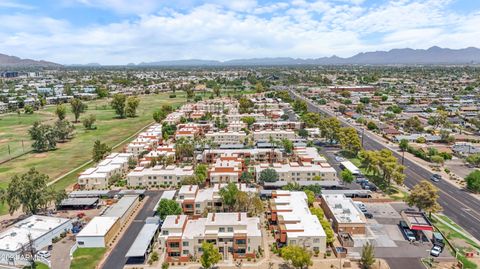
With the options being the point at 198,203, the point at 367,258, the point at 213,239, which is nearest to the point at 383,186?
the point at 367,258

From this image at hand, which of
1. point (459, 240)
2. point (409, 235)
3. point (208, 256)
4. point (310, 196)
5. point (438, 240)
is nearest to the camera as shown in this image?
point (208, 256)

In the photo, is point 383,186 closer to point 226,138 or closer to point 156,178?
point 156,178

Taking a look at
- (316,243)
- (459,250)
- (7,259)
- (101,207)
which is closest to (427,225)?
(459,250)

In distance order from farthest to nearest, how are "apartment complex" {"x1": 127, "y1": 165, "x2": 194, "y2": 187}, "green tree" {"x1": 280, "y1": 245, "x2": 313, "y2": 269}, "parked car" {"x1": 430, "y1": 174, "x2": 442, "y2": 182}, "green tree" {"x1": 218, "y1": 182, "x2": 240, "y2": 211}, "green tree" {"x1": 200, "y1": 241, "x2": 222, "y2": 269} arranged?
"parked car" {"x1": 430, "y1": 174, "x2": 442, "y2": 182}, "apartment complex" {"x1": 127, "y1": 165, "x2": 194, "y2": 187}, "green tree" {"x1": 218, "y1": 182, "x2": 240, "y2": 211}, "green tree" {"x1": 200, "y1": 241, "x2": 222, "y2": 269}, "green tree" {"x1": 280, "y1": 245, "x2": 313, "y2": 269}

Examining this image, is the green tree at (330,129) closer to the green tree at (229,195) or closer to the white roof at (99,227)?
the green tree at (229,195)

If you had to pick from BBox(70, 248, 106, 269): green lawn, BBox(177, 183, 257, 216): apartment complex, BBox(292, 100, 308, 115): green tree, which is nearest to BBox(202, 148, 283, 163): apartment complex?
BBox(177, 183, 257, 216): apartment complex

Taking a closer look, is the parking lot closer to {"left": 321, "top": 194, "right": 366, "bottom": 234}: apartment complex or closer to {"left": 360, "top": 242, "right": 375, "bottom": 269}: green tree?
{"left": 321, "top": 194, "right": 366, "bottom": 234}: apartment complex

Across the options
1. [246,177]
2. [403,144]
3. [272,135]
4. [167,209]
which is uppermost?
[272,135]
